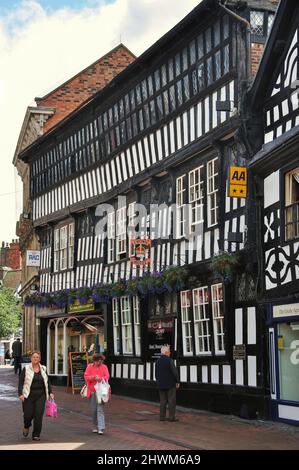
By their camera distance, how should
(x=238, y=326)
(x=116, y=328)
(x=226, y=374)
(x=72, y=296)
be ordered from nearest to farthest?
(x=238, y=326) < (x=226, y=374) < (x=116, y=328) < (x=72, y=296)

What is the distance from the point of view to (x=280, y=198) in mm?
15961

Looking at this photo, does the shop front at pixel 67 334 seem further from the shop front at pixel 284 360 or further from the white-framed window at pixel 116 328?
the shop front at pixel 284 360

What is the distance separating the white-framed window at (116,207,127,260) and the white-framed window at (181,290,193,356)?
14.1ft

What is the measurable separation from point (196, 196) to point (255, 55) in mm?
3949

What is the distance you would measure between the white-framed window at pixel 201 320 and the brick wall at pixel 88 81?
19.4 m

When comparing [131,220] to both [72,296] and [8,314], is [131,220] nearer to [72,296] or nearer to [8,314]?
[72,296]

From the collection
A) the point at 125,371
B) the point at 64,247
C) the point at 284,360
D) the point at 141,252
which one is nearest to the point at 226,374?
the point at 284,360

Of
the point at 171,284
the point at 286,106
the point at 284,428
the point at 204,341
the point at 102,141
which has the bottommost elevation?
the point at 284,428

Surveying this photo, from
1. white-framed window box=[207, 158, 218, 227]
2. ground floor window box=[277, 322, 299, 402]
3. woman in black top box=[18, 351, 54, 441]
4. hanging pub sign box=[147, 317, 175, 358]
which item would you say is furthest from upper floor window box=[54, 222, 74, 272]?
woman in black top box=[18, 351, 54, 441]
